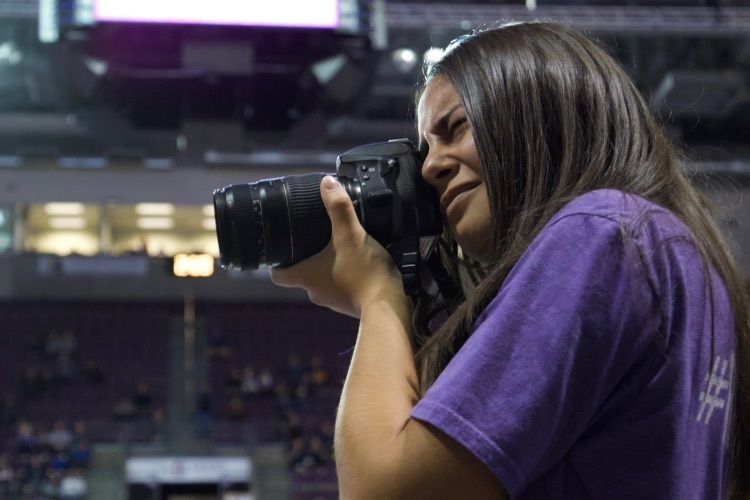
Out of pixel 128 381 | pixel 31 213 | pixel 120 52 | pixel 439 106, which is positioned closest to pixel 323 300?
pixel 439 106

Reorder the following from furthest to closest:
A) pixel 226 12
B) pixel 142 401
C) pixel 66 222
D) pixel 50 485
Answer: pixel 66 222 < pixel 142 401 < pixel 50 485 < pixel 226 12

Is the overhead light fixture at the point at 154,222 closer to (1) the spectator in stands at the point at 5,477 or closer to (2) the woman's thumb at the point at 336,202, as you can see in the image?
(1) the spectator in stands at the point at 5,477

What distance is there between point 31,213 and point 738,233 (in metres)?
8.50

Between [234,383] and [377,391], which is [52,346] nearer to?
[234,383]

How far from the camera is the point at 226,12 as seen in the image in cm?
642

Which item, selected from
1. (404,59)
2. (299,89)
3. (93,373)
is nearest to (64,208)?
(93,373)

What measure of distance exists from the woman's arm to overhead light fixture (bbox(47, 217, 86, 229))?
12.9m

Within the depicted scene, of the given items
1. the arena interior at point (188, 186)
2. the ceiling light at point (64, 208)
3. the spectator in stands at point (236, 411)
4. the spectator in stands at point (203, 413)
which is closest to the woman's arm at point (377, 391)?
the arena interior at point (188, 186)

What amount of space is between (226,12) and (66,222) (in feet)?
24.8

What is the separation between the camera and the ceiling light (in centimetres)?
1270

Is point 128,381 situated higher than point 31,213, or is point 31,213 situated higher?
point 31,213

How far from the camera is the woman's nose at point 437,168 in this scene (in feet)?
2.60

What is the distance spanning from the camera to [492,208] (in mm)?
729

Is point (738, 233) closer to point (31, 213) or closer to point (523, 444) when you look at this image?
point (31, 213)
